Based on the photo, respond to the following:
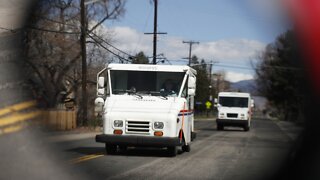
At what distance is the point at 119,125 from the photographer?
48.2 feet

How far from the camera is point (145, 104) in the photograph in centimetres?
1493

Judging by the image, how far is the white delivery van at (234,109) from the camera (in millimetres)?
36656

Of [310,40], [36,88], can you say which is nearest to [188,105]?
[310,40]

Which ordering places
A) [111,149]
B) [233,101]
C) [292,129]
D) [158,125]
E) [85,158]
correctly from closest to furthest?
[85,158] → [158,125] → [111,149] → [292,129] → [233,101]

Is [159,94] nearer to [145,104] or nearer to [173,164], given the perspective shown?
[145,104]

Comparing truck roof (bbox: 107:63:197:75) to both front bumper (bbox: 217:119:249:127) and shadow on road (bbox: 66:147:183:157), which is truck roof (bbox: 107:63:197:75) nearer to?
shadow on road (bbox: 66:147:183:157)

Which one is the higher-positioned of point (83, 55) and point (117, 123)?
point (83, 55)

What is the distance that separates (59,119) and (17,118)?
152 inches

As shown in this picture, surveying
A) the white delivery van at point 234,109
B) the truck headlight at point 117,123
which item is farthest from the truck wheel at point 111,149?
the white delivery van at point 234,109

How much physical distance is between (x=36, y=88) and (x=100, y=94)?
1360 centimetres

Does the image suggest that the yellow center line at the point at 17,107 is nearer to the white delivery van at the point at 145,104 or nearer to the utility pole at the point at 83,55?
the utility pole at the point at 83,55

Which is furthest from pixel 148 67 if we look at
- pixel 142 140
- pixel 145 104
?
pixel 142 140

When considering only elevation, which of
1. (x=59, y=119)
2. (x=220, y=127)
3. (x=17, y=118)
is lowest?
(x=220, y=127)

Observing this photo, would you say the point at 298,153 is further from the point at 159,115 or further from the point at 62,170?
the point at 62,170
